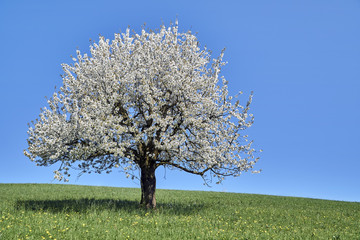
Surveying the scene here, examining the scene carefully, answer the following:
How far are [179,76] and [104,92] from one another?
446 cm

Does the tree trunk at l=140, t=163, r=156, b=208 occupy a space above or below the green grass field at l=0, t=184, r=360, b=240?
above

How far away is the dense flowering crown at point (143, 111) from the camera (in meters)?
16.2

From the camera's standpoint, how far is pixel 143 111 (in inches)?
698

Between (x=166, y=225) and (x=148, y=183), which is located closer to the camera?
(x=166, y=225)

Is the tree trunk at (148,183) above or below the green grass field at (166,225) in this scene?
above

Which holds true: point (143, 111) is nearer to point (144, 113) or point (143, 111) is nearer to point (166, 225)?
point (144, 113)

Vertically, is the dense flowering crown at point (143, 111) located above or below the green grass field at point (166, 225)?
above

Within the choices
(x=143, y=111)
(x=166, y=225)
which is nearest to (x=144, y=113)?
(x=143, y=111)

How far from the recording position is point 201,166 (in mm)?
18891

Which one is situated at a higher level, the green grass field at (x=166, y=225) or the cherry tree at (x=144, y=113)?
the cherry tree at (x=144, y=113)

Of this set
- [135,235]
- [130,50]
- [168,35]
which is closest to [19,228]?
[135,235]

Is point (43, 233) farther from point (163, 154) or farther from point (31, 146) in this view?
point (163, 154)

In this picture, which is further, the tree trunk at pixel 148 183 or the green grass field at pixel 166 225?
the tree trunk at pixel 148 183

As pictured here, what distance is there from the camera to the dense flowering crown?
53.1 feet
